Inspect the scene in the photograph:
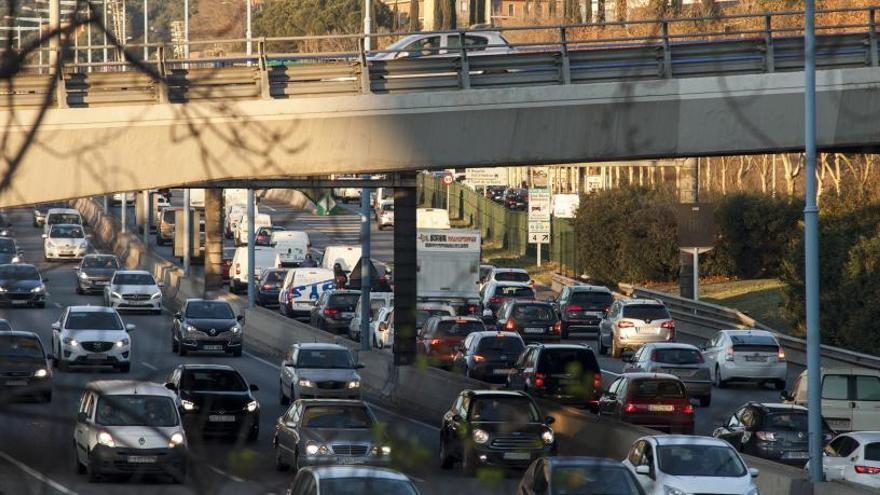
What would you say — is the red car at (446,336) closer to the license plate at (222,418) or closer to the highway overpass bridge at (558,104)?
the license plate at (222,418)

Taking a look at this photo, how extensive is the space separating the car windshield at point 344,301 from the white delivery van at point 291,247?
66.8ft

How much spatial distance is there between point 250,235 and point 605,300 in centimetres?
1261

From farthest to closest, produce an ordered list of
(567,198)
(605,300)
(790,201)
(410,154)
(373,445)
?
(567,198)
(790,201)
(605,300)
(410,154)
(373,445)

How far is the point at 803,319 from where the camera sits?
50938 millimetres

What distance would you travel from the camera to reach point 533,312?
49062 mm

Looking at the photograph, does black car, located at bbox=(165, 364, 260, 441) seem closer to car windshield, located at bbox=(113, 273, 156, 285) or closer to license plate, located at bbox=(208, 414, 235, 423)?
license plate, located at bbox=(208, 414, 235, 423)

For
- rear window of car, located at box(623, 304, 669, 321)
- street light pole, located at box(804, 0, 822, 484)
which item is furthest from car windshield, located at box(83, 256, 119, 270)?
street light pole, located at box(804, 0, 822, 484)

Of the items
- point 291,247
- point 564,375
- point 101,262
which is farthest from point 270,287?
point 564,375

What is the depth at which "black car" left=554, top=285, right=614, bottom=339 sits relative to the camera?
53.7 meters

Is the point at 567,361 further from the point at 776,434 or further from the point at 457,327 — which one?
the point at 457,327

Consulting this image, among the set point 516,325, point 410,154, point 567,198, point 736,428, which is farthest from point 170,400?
point 567,198

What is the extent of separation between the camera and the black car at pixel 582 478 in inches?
696

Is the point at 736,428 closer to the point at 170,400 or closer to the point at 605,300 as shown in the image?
the point at 170,400

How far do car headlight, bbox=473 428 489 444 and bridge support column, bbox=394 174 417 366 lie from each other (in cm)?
1165
